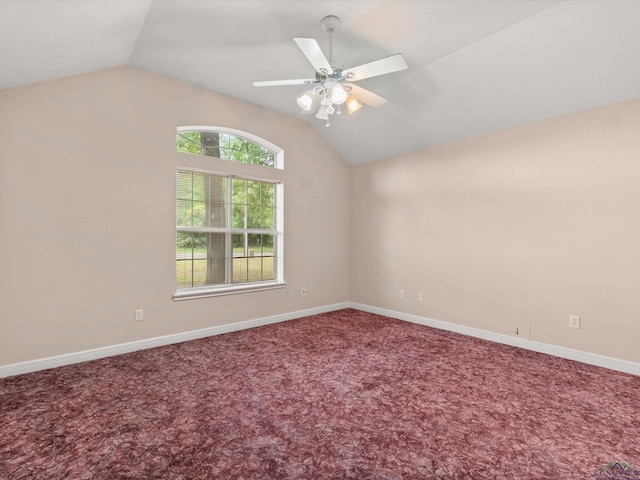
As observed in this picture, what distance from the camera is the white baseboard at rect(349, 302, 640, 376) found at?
2975 millimetres

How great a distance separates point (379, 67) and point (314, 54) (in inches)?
19.2

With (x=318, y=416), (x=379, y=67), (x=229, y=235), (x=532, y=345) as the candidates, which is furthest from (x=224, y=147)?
(x=532, y=345)

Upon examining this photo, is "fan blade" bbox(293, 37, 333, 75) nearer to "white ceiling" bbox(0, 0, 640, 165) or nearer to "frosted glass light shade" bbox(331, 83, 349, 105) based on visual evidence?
"frosted glass light shade" bbox(331, 83, 349, 105)

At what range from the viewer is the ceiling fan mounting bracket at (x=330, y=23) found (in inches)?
99.0

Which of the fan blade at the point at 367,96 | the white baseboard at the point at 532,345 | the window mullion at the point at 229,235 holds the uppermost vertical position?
the fan blade at the point at 367,96

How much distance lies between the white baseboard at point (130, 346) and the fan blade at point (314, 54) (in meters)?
3.14

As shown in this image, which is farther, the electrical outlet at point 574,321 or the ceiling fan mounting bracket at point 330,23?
the electrical outlet at point 574,321

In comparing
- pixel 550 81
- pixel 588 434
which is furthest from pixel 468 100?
pixel 588 434

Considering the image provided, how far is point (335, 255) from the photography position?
5344 millimetres

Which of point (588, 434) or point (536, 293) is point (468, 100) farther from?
point (588, 434)

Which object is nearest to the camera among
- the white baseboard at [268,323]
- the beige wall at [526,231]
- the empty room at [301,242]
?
the empty room at [301,242]

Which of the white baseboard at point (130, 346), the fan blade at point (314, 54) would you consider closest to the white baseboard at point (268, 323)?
the white baseboard at point (130, 346)

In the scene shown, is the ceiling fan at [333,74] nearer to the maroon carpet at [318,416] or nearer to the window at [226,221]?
the window at [226,221]

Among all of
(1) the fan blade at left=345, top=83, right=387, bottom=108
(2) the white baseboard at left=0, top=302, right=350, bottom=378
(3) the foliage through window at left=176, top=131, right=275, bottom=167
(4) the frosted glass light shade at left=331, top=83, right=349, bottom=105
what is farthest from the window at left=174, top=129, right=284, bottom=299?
(4) the frosted glass light shade at left=331, top=83, right=349, bottom=105
